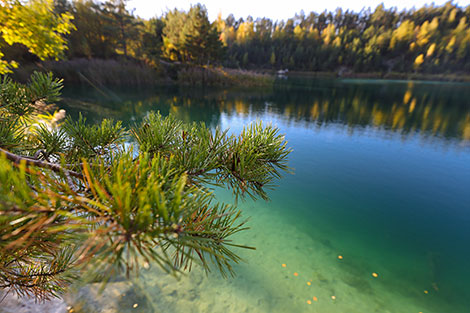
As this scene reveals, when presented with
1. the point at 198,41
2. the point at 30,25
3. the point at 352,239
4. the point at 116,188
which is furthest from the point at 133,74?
the point at 116,188

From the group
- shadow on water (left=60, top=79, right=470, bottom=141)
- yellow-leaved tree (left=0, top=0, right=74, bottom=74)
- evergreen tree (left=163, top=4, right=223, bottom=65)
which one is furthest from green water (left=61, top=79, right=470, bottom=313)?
evergreen tree (left=163, top=4, right=223, bottom=65)

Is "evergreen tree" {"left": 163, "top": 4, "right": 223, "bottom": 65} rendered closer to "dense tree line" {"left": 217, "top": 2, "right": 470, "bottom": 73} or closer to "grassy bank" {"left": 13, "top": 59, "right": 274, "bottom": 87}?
"grassy bank" {"left": 13, "top": 59, "right": 274, "bottom": 87}

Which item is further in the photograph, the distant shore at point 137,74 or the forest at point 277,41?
the forest at point 277,41

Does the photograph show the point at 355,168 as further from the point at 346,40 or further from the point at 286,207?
the point at 346,40

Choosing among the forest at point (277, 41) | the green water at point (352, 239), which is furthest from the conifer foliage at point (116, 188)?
the forest at point (277, 41)

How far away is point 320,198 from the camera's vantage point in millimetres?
7055

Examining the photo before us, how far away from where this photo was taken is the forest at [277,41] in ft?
100

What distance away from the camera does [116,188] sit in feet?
1.60

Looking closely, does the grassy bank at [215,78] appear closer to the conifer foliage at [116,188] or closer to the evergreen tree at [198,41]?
the evergreen tree at [198,41]

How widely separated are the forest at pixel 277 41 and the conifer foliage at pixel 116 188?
31.5 m

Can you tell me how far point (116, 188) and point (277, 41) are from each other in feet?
342

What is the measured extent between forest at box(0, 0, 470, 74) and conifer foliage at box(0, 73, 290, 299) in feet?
103

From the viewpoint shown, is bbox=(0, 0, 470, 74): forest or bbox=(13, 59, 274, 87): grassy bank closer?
bbox=(13, 59, 274, 87): grassy bank

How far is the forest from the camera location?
100 feet
